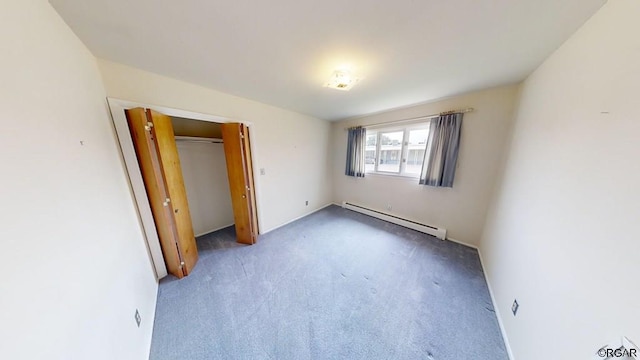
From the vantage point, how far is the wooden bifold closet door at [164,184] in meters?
1.63

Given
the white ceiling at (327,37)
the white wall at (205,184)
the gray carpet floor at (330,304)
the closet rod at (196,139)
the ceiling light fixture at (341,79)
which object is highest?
the white ceiling at (327,37)

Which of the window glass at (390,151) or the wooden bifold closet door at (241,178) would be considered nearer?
the wooden bifold closet door at (241,178)

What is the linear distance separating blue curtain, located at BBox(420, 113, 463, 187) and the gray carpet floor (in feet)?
3.42

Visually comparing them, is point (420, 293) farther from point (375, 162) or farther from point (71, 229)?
point (71, 229)

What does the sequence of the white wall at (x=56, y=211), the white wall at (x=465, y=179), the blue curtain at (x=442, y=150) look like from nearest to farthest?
the white wall at (x=56, y=211)
the white wall at (x=465, y=179)
the blue curtain at (x=442, y=150)

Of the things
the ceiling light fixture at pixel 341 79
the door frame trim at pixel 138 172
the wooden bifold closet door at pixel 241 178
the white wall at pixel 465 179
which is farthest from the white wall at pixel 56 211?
the white wall at pixel 465 179

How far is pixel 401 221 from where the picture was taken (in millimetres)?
3186

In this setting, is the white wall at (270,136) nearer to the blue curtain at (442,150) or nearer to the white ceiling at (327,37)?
the white ceiling at (327,37)

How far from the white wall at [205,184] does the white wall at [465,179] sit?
2980mm

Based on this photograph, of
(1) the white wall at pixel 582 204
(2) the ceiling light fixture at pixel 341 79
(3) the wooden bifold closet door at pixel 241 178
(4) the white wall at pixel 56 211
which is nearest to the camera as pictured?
(4) the white wall at pixel 56 211

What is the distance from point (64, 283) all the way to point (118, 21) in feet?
5.06

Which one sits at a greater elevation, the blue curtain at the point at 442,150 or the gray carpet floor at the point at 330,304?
the blue curtain at the point at 442,150

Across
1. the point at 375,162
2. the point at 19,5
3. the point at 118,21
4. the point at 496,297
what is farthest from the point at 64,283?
the point at 375,162

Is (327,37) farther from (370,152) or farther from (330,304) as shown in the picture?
(370,152)
